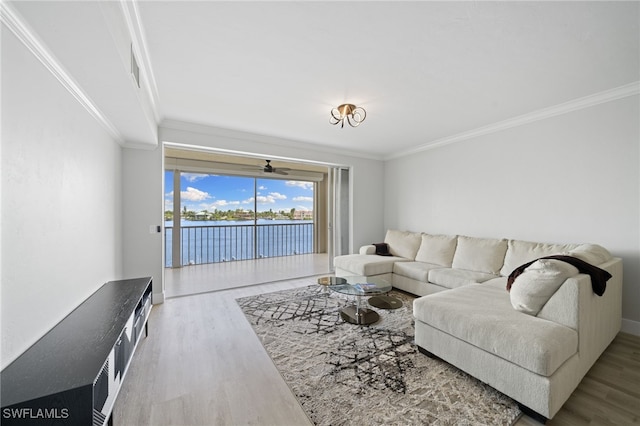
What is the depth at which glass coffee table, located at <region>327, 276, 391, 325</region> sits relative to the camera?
2.67 metres

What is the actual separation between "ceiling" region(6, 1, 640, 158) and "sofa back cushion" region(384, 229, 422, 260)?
2097 millimetres

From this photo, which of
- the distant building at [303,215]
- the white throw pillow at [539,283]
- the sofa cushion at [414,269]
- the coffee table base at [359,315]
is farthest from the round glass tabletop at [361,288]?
Result: the distant building at [303,215]

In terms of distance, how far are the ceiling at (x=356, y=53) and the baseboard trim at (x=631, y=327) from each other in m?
2.39

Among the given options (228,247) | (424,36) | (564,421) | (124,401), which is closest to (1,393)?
(124,401)

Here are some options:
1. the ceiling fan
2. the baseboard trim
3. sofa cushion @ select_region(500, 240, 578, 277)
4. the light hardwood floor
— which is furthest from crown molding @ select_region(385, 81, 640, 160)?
the ceiling fan

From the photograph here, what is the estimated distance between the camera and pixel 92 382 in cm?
109

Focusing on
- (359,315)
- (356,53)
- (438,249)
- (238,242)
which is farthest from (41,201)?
(238,242)

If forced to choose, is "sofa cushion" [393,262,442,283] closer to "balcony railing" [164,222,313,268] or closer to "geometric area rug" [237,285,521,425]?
"geometric area rug" [237,285,521,425]

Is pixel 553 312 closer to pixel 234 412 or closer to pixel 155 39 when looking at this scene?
pixel 234 412

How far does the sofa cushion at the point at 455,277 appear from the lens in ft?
9.91

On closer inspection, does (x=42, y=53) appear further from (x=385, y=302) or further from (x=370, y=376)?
(x=385, y=302)

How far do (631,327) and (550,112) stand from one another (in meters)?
2.46

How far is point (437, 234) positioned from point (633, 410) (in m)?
2.90

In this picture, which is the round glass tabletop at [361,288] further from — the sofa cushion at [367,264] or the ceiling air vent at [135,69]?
the ceiling air vent at [135,69]
